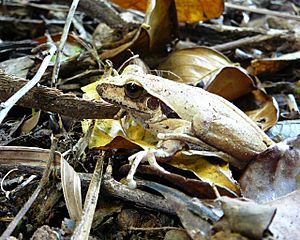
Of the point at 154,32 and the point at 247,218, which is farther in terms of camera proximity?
the point at 154,32

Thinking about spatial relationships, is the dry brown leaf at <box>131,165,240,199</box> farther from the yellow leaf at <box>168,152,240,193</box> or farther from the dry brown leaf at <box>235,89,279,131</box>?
the dry brown leaf at <box>235,89,279,131</box>

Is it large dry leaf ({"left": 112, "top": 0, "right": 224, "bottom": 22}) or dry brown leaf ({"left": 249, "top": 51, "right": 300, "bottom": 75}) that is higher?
large dry leaf ({"left": 112, "top": 0, "right": 224, "bottom": 22})

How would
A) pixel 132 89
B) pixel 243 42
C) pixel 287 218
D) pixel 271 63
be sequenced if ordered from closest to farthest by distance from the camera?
pixel 287 218 → pixel 132 89 → pixel 271 63 → pixel 243 42

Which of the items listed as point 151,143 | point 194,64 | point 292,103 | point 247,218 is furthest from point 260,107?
point 247,218

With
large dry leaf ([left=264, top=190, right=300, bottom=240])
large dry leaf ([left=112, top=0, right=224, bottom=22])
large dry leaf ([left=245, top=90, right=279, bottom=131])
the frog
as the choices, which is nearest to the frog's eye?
the frog

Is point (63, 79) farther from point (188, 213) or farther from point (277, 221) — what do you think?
point (277, 221)

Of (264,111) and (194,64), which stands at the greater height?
(194,64)

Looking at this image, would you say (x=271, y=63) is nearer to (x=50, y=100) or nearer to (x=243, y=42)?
(x=243, y=42)
